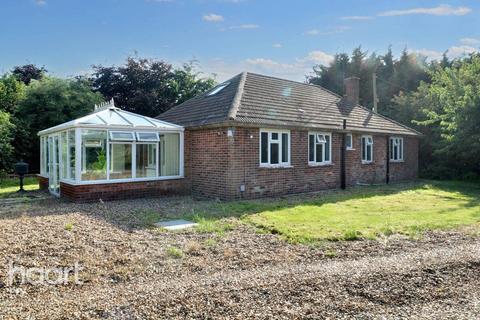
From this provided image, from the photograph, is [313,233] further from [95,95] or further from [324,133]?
[95,95]

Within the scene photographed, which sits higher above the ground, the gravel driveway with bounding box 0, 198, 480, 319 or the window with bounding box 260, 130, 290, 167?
→ the window with bounding box 260, 130, 290, 167

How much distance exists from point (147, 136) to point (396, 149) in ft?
46.2

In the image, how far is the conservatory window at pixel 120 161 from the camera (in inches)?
502

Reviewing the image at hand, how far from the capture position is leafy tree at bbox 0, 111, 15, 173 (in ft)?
69.7

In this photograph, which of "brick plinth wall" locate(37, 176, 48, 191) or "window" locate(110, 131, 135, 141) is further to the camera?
"brick plinth wall" locate(37, 176, 48, 191)

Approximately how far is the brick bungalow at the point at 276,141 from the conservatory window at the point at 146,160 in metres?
1.38

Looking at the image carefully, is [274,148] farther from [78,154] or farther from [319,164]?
[78,154]

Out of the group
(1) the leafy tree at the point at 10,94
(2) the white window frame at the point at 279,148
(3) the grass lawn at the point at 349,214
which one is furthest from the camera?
(1) the leafy tree at the point at 10,94

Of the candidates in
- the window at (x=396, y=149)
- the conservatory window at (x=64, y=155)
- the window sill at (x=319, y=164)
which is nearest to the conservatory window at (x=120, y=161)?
the conservatory window at (x=64, y=155)

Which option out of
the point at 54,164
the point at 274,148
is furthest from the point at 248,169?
the point at 54,164

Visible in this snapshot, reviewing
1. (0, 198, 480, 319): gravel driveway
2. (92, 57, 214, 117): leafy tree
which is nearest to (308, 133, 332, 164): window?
(0, 198, 480, 319): gravel driveway

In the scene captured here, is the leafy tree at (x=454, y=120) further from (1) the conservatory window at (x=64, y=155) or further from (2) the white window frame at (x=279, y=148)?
(1) the conservatory window at (x=64, y=155)

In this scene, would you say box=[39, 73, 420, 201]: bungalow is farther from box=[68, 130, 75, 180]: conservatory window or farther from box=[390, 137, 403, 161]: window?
box=[390, 137, 403, 161]: window

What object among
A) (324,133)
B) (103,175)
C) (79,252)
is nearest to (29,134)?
(103,175)
